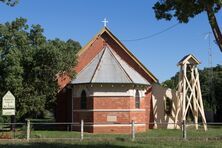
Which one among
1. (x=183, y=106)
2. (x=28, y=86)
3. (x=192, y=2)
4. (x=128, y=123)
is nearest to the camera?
(x=192, y=2)

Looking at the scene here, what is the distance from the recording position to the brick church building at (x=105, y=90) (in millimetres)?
37750

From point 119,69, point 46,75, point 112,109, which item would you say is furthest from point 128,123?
point 46,75

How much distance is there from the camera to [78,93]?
1551 inches

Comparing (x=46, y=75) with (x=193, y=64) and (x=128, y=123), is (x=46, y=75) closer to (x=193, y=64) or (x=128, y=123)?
(x=128, y=123)

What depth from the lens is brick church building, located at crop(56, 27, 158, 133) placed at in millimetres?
37750

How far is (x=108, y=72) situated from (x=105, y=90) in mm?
1902

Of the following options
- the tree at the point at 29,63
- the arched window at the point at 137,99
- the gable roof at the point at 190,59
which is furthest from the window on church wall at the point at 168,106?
the tree at the point at 29,63

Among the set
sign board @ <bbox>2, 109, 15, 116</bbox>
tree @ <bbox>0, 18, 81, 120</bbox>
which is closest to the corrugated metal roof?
tree @ <bbox>0, 18, 81, 120</bbox>

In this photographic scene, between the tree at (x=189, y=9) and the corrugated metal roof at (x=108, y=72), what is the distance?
1690cm

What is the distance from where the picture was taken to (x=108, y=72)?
39.1 m

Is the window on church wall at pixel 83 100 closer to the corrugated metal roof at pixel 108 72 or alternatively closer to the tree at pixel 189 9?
the corrugated metal roof at pixel 108 72

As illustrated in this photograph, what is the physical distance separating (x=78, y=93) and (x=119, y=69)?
398 centimetres

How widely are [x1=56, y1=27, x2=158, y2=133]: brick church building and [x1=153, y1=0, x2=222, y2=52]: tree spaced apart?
1548cm

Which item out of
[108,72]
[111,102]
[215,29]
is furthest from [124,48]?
[215,29]
